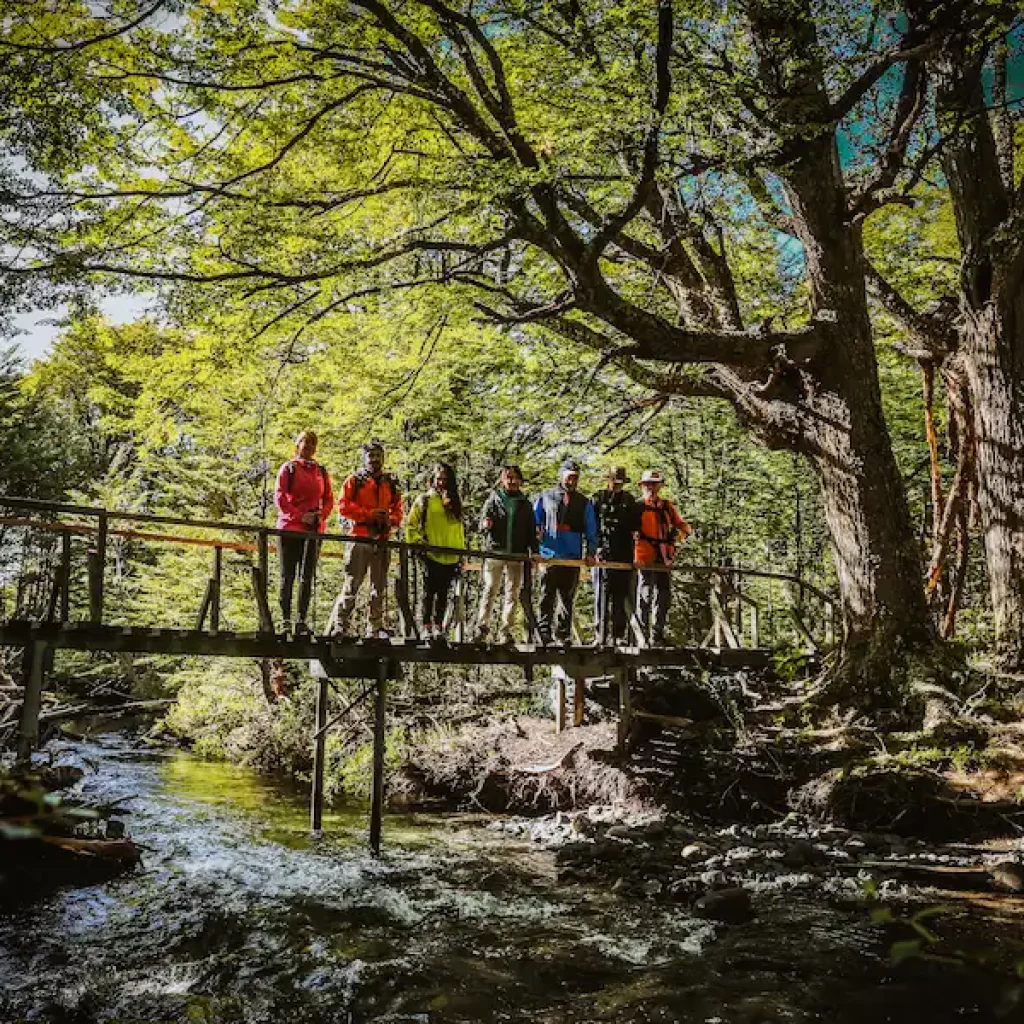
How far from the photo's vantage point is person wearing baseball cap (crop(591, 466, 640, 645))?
1086cm

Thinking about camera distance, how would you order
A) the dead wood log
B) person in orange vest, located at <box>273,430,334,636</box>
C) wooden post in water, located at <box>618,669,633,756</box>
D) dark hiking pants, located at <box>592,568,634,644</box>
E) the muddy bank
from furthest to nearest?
dark hiking pants, located at <box>592,568,634,644</box> < wooden post in water, located at <box>618,669,633,756</box> < person in orange vest, located at <box>273,430,334,636</box> < the muddy bank < the dead wood log

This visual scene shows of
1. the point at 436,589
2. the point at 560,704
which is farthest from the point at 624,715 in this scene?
the point at 436,589

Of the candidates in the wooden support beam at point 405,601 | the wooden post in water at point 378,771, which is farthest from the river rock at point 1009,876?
the wooden support beam at point 405,601

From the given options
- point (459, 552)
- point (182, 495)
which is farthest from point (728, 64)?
point (182, 495)

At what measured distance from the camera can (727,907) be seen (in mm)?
6156

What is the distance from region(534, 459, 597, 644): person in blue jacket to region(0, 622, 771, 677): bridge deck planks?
1.82 feet

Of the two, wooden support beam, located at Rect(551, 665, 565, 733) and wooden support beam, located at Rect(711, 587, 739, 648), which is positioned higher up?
wooden support beam, located at Rect(711, 587, 739, 648)

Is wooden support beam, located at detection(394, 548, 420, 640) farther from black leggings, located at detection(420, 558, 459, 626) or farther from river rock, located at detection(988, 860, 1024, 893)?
river rock, located at detection(988, 860, 1024, 893)

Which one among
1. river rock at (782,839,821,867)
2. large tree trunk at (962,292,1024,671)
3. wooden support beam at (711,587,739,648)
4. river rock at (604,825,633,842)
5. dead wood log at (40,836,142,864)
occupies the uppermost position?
large tree trunk at (962,292,1024,671)

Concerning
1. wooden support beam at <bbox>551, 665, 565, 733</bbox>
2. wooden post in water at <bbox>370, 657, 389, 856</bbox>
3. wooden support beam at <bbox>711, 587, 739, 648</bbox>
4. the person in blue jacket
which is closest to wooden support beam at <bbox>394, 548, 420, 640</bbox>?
wooden post in water at <bbox>370, 657, 389, 856</bbox>

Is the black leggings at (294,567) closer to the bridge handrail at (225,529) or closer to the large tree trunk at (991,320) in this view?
the bridge handrail at (225,529)

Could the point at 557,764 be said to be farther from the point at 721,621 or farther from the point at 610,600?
the point at 721,621

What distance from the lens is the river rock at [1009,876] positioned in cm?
647

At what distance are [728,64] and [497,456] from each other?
885 centimetres
